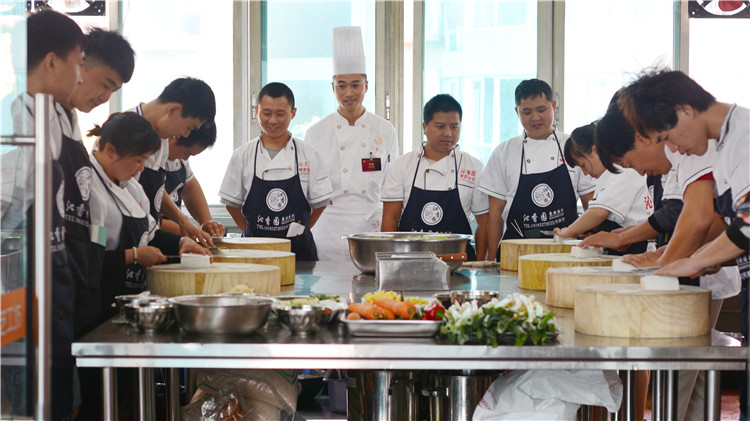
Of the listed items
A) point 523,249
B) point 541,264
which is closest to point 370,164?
point 523,249

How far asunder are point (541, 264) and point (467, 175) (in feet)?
5.28

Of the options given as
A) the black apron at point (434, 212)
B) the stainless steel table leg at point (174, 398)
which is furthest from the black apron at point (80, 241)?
the black apron at point (434, 212)

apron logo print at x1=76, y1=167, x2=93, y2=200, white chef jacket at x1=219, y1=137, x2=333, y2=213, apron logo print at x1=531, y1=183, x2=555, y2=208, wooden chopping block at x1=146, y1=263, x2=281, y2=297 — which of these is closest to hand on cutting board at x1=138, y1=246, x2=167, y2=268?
wooden chopping block at x1=146, y1=263, x2=281, y2=297

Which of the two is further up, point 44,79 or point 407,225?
point 44,79

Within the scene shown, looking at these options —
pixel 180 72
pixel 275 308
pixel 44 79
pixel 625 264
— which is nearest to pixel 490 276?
pixel 625 264

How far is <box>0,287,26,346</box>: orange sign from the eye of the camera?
5.00ft

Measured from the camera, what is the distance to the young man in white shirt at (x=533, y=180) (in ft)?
13.3

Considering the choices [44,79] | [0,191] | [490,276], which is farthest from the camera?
[490,276]

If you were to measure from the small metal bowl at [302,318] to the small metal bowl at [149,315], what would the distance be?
10.7 inches

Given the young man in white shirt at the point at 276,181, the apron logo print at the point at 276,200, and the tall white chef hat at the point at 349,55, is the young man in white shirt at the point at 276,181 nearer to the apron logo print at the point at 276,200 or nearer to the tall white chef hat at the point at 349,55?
the apron logo print at the point at 276,200

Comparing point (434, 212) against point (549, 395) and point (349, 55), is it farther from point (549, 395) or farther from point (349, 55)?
point (549, 395)

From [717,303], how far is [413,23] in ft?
10.8

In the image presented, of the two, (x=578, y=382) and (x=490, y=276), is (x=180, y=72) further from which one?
(x=578, y=382)

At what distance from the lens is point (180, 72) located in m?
5.55
